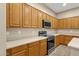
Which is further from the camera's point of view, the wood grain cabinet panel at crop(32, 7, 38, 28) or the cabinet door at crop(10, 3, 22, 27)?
the wood grain cabinet panel at crop(32, 7, 38, 28)

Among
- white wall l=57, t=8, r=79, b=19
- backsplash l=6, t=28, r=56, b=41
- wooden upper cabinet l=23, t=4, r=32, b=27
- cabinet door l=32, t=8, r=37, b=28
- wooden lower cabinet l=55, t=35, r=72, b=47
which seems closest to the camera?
backsplash l=6, t=28, r=56, b=41

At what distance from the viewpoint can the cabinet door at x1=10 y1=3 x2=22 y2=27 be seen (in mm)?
2082

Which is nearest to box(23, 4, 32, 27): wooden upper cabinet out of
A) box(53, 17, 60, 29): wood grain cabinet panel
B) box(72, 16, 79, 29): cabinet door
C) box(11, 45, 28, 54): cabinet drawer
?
box(11, 45, 28, 54): cabinet drawer

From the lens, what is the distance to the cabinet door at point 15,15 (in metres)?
2.08

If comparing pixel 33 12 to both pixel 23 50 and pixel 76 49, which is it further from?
pixel 76 49

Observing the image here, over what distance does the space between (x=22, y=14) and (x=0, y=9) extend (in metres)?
1.52

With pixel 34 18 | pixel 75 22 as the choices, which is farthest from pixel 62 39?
pixel 34 18

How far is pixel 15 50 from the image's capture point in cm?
179

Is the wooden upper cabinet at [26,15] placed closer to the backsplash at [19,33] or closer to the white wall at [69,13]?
the backsplash at [19,33]

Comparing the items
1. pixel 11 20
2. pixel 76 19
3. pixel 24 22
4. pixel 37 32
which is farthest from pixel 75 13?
pixel 11 20

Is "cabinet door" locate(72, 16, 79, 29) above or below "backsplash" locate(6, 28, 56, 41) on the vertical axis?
above

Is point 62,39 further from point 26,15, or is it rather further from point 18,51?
point 18,51

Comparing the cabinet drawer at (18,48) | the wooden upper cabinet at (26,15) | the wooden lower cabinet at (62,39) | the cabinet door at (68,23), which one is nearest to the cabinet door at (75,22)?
the cabinet door at (68,23)

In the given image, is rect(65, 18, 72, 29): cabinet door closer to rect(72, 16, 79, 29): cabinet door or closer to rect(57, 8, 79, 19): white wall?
rect(72, 16, 79, 29): cabinet door
